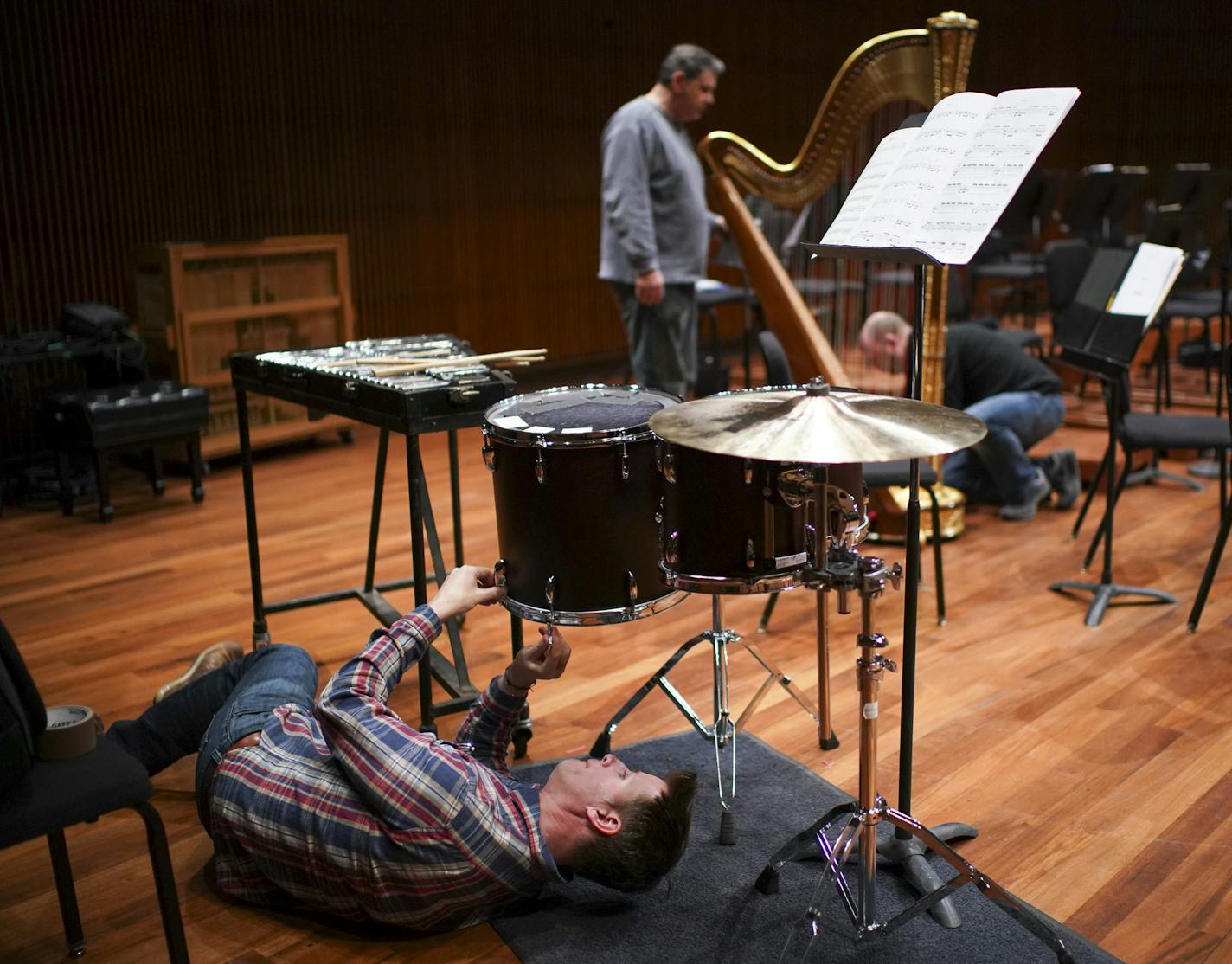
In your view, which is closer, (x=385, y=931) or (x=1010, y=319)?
(x=385, y=931)

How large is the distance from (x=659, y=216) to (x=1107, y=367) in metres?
1.82

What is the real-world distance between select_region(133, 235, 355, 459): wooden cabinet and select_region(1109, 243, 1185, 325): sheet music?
3.23 metres

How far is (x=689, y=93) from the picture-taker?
4559mm

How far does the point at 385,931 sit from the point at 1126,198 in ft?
21.8

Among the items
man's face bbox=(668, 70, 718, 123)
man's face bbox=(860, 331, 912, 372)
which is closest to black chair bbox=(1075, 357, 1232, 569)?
man's face bbox=(860, 331, 912, 372)

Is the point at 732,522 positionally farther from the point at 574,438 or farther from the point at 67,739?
the point at 67,739

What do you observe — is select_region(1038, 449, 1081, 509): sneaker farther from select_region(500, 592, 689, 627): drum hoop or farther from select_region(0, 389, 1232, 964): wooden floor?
select_region(500, 592, 689, 627): drum hoop

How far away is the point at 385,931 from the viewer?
7.36 feet

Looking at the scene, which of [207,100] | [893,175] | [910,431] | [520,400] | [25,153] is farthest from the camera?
[207,100]

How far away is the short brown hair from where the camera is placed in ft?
6.84

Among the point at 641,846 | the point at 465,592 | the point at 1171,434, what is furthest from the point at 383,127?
the point at 641,846

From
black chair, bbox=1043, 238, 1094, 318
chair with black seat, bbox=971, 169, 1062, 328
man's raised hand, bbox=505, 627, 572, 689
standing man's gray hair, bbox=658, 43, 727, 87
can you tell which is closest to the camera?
man's raised hand, bbox=505, 627, 572, 689

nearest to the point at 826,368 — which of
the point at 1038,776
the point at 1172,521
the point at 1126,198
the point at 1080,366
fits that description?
the point at 1080,366

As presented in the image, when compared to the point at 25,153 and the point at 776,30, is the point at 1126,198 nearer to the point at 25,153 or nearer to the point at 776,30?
the point at 776,30
